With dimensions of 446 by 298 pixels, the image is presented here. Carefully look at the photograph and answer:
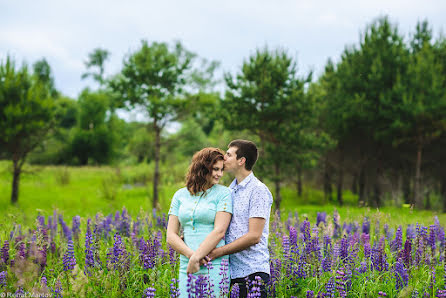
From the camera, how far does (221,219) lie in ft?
11.5

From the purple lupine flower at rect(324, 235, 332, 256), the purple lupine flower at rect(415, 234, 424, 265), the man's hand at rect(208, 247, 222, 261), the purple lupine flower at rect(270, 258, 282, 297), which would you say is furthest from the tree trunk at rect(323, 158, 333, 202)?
the man's hand at rect(208, 247, 222, 261)

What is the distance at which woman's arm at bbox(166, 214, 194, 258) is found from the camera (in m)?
3.55

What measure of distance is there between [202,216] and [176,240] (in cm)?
34

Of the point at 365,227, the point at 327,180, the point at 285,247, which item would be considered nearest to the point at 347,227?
the point at 365,227

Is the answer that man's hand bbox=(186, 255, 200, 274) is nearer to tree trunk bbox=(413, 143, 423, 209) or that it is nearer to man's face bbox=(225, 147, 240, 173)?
man's face bbox=(225, 147, 240, 173)

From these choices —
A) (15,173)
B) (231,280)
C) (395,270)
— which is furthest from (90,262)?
(15,173)

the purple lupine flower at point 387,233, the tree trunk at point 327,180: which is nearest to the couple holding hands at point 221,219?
the purple lupine flower at point 387,233

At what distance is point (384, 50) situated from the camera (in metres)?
20.5

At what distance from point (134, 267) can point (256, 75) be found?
14.4 metres

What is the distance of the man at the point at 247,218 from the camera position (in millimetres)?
3650

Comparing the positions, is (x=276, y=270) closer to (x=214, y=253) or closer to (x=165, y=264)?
(x=214, y=253)

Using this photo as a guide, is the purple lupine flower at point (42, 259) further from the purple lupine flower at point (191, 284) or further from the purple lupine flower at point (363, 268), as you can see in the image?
the purple lupine flower at point (363, 268)

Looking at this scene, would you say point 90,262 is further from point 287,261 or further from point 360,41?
point 360,41

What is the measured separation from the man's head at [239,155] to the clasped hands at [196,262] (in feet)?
2.74
